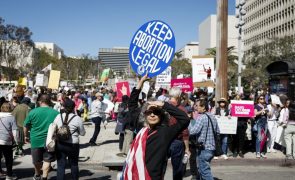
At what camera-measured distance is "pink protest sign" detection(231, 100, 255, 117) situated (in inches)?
381

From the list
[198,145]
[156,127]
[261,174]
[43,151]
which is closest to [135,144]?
[156,127]

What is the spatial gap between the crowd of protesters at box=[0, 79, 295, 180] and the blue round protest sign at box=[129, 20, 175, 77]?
277 millimetres

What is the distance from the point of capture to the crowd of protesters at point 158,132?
3.29m

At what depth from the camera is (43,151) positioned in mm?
7043

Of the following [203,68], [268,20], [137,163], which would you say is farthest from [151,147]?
[268,20]

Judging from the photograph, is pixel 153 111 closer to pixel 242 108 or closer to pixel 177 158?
pixel 177 158

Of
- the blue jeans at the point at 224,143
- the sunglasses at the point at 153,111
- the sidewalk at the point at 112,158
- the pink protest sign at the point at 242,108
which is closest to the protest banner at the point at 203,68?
the pink protest sign at the point at 242,108

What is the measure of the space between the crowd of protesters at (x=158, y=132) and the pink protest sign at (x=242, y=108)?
0.62 feet

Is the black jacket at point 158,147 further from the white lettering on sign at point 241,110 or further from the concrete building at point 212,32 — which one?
the concrete building at point 212,32

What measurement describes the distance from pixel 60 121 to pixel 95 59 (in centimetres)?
7104

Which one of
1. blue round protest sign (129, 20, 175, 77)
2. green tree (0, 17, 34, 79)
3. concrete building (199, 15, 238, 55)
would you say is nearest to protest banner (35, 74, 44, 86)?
blue round protest sign (129, 20, 175, 77)

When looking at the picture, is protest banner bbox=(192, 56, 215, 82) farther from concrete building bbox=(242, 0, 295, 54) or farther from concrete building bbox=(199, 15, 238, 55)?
concrete building bbox=(199, 15, 238, 55)

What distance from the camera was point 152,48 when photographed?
185 inches

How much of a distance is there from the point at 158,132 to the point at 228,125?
656cm
